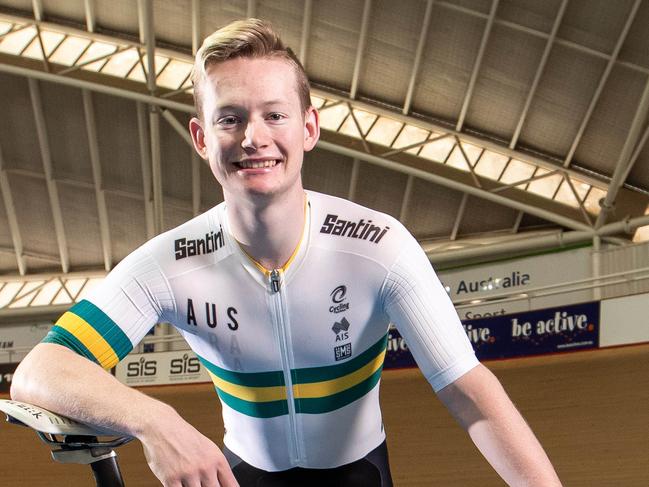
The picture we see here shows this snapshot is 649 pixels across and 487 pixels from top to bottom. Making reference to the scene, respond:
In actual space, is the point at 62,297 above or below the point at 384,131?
below

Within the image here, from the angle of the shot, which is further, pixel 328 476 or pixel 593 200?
pixel 593 200

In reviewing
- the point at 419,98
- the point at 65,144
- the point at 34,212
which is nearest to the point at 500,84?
the point at 419,98

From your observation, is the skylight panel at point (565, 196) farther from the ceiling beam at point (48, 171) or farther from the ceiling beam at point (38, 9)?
the ceiling beam at point (38, 9)

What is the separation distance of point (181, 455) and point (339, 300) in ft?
2.69

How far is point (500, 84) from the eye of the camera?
57.2 ft

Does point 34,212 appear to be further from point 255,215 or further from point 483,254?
point 255,215

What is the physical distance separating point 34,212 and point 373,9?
37.3ft

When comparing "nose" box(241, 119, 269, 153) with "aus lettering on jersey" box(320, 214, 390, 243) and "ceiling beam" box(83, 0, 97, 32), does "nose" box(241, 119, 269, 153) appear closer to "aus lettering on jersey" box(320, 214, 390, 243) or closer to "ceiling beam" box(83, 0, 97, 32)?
"aus lettering on jersey" box(320, 214, 390, 243)

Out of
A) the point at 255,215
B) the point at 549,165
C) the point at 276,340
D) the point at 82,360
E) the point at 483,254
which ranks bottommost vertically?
the point at 82,360

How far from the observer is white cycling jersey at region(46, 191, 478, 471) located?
87.7 inches

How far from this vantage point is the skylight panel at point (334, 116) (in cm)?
1945

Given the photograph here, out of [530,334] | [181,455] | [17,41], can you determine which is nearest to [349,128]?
[17,41]

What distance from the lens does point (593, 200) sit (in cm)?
1878

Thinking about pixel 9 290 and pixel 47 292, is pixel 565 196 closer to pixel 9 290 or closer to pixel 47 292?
pixel 47 292
